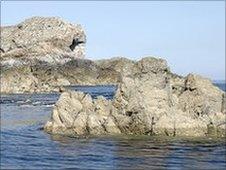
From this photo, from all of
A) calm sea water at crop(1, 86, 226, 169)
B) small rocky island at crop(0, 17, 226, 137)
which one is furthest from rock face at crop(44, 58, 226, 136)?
calm sea water at crop(1, 86, 226, 169)

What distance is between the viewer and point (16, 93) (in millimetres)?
125625

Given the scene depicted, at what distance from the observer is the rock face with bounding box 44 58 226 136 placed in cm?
4469

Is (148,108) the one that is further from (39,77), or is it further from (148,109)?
(39,77)

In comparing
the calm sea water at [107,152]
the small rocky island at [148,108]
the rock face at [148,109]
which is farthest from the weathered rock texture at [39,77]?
the calm sea water at [107,152]

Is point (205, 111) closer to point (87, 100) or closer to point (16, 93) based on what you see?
point (87, 100)

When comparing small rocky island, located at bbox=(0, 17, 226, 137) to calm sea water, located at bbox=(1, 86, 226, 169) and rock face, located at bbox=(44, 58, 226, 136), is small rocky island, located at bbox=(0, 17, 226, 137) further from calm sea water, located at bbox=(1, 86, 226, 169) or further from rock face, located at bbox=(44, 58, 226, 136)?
calm sea water, located at bbox=(1, 86, 226, 169)

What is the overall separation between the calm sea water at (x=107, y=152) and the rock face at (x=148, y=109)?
156 cm

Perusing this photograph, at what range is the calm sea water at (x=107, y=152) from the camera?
3200cm

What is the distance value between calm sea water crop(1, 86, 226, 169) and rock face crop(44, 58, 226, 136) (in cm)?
156

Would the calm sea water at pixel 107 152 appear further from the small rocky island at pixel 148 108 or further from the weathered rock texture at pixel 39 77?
the weathered rock texture at pixel 39 77

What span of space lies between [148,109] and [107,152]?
9.35 meters

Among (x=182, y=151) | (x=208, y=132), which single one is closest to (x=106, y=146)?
(x=182, y=151)

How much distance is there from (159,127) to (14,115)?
79.9 ft

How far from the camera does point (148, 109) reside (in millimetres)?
45125
